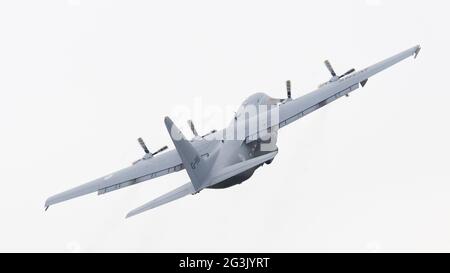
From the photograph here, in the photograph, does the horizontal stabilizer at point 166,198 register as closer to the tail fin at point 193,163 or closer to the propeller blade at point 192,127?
the tail fin at point 193,163

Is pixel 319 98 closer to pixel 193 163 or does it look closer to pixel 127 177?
pixel 193 163

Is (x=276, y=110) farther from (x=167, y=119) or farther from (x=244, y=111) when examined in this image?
(x=167, y=119)

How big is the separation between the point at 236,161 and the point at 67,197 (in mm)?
13747

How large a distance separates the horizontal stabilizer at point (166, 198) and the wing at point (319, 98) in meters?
7.72

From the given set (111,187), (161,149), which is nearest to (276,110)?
(161,149)

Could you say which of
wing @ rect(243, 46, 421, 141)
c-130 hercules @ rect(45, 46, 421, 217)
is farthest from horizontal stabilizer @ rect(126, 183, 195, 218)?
wing @ rect(243, 46, 421, 141)

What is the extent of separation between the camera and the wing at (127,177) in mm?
76438

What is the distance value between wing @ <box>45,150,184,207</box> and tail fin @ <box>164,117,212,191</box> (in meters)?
6.50

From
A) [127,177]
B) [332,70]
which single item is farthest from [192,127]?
[332,70]

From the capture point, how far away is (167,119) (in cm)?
6594

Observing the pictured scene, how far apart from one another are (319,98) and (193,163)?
13027 millimetres

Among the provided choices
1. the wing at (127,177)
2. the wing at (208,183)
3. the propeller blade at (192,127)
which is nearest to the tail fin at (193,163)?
the wing at (208,183)

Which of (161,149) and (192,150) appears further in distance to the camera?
(161,149)

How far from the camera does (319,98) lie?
77188mm
